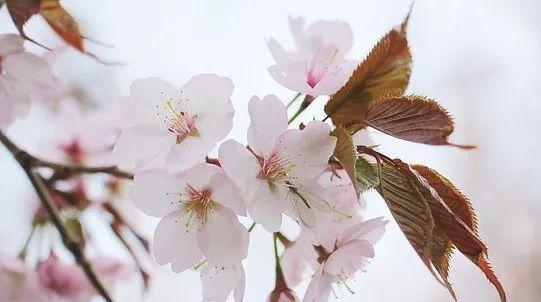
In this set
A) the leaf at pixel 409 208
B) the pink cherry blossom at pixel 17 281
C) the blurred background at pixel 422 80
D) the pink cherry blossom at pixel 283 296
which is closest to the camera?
the leaf at pixel 409 208

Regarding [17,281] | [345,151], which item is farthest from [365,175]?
[17,281]

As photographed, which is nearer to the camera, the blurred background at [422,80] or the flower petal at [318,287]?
the flower petal at [318,287]

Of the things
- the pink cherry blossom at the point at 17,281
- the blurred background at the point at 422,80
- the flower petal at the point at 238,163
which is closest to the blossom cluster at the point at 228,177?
the flower petal at the point at 238,163

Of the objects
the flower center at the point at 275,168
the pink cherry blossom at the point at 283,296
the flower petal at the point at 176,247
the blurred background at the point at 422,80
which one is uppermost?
the flower center at the point at 275,168

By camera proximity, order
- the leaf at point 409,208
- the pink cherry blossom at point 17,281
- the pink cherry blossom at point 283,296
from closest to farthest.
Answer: the leaf at point 409,208 → the pink cherry blossom at point 283,296 → the pink cherry blossom at point 17,281

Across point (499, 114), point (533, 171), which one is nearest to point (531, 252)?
point (533, 171)

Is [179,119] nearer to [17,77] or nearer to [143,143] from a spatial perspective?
[143,143]

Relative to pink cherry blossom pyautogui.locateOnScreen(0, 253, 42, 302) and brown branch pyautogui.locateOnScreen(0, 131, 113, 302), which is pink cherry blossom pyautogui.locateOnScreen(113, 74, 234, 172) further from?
pink cherry blossom pyautogui.locateOnScreen(0, 253, 42, 302)

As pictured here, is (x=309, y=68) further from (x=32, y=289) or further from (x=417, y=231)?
(x=32, y=289)

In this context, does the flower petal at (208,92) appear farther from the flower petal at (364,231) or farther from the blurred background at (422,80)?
the blurred background at (422,80)
